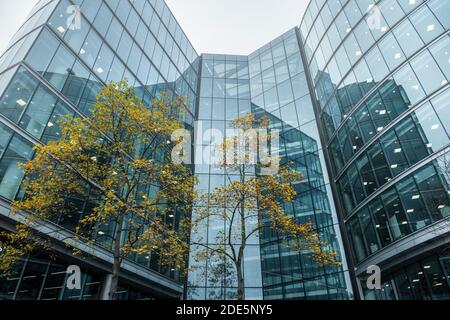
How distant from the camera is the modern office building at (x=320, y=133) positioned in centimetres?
1717

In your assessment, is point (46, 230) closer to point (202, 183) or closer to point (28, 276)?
point (28, 276)

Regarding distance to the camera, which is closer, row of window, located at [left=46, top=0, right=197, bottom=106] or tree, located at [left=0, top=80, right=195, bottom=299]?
tree, located at [left=0, top=80, right=195, bottom=299]

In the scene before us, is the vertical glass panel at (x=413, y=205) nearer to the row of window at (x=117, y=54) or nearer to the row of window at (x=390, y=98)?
the row of window at (x=390, y=98)

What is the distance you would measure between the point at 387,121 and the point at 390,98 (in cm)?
169

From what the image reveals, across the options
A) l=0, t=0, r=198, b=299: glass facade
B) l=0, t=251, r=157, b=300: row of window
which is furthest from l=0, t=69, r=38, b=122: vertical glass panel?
l=0, t=251, r=157, b=300: row of window

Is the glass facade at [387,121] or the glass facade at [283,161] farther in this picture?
the glass facade at [283,161]

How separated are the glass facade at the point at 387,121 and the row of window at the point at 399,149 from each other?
0.07 metres

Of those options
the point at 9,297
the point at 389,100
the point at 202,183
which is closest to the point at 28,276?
the point at 9,297

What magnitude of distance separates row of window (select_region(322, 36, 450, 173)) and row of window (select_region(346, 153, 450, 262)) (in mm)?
4668

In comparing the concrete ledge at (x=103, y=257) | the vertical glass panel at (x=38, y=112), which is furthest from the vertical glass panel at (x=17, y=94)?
the concrete ledge at (x=103, y=257)

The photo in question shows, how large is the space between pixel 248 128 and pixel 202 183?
13.8 meters

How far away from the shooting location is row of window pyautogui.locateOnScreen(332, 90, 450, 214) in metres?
18.3

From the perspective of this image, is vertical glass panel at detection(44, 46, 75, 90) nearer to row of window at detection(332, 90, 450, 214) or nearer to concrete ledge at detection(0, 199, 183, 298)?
concrete ledge at detection(0, 199, 183, 298)

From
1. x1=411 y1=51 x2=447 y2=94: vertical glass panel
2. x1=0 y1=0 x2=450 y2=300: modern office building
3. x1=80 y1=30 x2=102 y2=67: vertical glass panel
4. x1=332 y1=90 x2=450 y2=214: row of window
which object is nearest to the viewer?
x1=0 y1=0 x2=450 y2=300: modern office building
